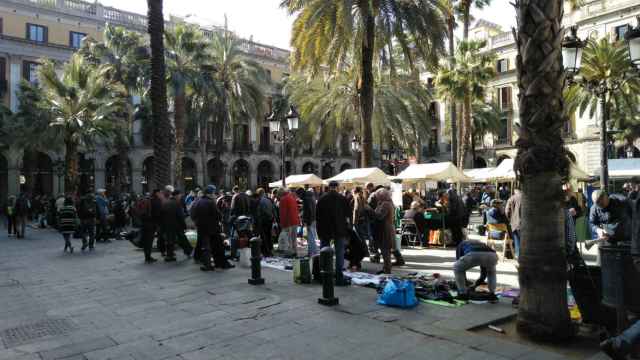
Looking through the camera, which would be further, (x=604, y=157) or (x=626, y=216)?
(x=604, y=157)

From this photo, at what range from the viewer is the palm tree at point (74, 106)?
76.9 ft

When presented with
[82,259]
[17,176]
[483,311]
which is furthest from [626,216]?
[17,176]

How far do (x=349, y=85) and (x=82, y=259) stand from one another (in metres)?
15.7

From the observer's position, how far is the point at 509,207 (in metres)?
9.41

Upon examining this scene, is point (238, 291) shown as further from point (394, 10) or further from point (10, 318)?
point (394, 10)

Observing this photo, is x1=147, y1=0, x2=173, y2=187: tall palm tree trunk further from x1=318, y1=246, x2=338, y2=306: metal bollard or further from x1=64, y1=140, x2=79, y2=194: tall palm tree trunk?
x1=64, y1=140, x2=79, y2=194: tall palm tree trunk

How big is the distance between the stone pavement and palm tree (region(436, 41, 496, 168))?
2061 cm

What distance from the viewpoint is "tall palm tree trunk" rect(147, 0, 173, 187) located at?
13.4m

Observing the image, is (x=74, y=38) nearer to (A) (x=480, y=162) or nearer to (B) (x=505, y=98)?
(B) (x=505, y=98)

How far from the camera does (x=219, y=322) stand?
598 centimetres

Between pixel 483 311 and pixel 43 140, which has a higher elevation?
pixel 43 140

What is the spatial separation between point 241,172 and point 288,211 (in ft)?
117

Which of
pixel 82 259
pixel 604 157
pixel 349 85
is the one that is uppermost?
pixel 349 85

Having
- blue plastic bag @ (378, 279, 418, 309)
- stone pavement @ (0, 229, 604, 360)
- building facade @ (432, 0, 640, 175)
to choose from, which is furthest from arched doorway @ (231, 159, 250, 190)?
blue plastic bag @ (378, 279, 418, 309)
